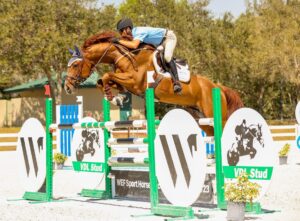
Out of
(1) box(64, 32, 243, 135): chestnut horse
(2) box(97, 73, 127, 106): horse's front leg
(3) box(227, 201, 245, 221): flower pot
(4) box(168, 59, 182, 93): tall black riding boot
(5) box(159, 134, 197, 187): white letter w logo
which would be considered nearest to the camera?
(3) box(227, 201, 245, 221): flower pot

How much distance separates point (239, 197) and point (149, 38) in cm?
395

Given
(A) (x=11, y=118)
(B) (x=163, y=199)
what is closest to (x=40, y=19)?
(A) (x=11, y=118)

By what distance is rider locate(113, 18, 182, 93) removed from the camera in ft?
33.4

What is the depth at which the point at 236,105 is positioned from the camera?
10984 millimetres

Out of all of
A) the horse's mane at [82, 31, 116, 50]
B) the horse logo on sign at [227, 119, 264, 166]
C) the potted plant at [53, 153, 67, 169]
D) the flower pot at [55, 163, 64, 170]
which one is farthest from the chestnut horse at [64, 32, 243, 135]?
the flower pot at [55, 163, 64, 170]

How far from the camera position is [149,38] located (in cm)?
1038

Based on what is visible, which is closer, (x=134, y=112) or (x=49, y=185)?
(x=49, y=185)

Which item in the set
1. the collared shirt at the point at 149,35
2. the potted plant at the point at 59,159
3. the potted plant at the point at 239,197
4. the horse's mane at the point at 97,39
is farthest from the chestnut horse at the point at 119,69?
the potted plant at the point at 59,159

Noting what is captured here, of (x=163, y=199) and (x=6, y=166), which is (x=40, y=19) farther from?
(x=163, y=199)

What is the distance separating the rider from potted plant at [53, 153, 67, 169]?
17.5 ft

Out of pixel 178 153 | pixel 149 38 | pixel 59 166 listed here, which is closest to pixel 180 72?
pixel 149 38

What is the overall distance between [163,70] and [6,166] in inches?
278

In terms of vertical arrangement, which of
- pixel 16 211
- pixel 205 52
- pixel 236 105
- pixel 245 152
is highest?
pixel 205 52

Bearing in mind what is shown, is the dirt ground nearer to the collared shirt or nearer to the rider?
the rider
